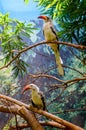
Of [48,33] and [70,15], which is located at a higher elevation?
[70,15]

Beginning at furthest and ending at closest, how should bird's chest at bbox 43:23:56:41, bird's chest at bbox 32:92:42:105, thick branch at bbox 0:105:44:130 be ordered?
bird's chest at bbox 43:23:56:41 < bird's chest at bbox 32:92:42:105 < thick branch at bbox 0:105:44:130

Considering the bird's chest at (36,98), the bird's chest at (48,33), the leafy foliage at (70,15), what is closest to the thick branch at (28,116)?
the bird's chest at (36,98)

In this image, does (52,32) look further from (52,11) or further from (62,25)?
(52,11)

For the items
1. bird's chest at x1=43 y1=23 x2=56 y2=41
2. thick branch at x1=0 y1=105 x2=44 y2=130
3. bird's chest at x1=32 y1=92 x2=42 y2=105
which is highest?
bird's chest at x1=43 y1=23 x2=56 y2=41

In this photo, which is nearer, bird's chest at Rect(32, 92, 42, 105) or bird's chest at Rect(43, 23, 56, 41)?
bird's chest at Rect(32, 92, 42, 105)

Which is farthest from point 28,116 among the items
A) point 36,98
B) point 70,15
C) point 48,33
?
point 70,15

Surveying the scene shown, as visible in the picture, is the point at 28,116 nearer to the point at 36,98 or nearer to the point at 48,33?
the point at 36,98

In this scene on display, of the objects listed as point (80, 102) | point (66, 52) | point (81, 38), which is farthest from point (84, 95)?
point (81, 38)

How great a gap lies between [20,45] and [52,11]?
1.85 feet

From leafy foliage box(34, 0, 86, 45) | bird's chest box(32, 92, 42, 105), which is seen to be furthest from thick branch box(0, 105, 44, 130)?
leafy foliage box(34, 0, 86, 45)

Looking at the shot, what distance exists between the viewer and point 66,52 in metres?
5.62

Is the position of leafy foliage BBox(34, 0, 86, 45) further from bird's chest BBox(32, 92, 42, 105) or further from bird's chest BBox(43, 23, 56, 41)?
bird's chest BBox(32, 92, 42, 105)

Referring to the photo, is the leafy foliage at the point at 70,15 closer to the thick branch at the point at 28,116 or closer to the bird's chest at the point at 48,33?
the bird's chest at the point at 48,33

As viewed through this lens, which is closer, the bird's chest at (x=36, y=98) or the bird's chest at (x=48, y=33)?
the bird's chest at (x=36, y=98)
